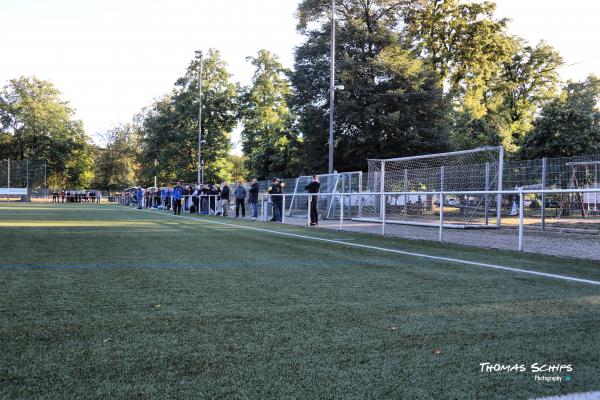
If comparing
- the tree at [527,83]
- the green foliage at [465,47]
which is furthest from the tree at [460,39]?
the tree at [527,83]

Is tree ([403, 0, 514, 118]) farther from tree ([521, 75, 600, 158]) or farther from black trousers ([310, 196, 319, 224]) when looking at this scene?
black trousers ([310, 196, 319, 224])

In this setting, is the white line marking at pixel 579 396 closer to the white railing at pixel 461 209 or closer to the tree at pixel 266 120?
the white railing at pixel 461 209

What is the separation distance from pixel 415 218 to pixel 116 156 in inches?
3106

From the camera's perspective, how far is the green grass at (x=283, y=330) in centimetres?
251

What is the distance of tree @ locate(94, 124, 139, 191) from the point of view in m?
85.9

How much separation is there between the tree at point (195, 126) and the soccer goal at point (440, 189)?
37552 millimetres

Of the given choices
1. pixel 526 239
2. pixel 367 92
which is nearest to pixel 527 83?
pixel 367 92

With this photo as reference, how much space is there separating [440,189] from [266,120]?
35.1 metres

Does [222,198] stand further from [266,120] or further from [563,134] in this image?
[266,120]

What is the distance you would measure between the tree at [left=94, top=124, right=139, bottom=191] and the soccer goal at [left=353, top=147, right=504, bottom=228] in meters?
72.5

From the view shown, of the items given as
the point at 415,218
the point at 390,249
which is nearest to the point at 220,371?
the point at 390,249

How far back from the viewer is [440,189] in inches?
690

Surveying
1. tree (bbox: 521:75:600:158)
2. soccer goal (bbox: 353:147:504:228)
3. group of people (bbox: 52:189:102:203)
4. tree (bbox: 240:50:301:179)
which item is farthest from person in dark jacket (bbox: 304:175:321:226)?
group of people (bbox: 52:189:102:203)

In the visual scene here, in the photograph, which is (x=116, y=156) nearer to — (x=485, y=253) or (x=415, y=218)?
(x=415, y=218)
